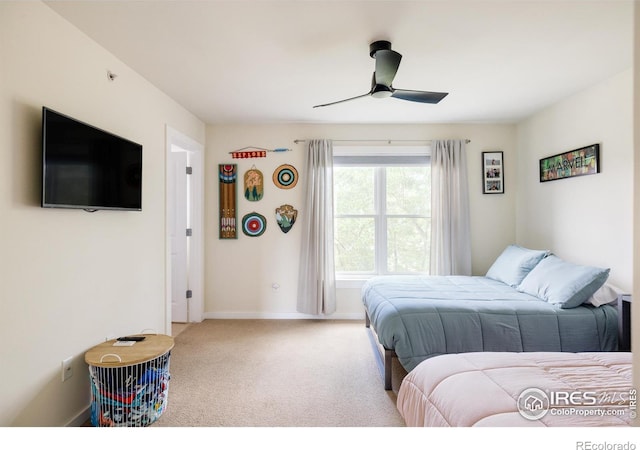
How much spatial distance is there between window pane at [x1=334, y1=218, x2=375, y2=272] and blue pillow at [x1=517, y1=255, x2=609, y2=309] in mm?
1780

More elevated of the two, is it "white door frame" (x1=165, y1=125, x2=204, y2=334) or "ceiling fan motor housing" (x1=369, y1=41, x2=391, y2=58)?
"ceiling fan motor housing" (x1=369, y1=41, x2=391, y2=58)

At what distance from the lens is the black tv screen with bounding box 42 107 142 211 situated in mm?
1708

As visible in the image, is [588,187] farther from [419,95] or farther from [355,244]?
[355,244]

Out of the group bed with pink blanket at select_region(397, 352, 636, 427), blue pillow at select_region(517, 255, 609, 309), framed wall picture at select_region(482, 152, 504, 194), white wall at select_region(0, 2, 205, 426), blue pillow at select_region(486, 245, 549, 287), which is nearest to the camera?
bed with pink blanket at select_region(397, 352, 636, 427)

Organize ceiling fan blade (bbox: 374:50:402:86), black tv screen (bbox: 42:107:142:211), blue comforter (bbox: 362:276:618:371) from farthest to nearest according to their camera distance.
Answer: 1. blue comforter (bbox: 362:276:618:371)
2. ceiling fan blade (bbox: 374:50:402:86)
3. black tv screen (bbox: 42:107:142:211)

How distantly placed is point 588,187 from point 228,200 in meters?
3.83

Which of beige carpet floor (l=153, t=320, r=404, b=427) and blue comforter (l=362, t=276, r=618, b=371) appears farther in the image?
blue comforter (l=362, t=276, r=618, b=371)

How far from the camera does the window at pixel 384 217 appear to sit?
4180mm

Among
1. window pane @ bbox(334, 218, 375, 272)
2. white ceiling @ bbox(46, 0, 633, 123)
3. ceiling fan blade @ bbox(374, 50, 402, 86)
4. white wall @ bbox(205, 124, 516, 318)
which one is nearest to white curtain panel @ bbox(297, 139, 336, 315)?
white wall @ bbox(205, 124, 516, 318)

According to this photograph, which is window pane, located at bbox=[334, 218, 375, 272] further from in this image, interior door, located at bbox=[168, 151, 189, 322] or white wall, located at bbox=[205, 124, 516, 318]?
interior door, located at bbox=[168, 151, 189, 322]

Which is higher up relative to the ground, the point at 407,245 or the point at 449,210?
the point at 449,210

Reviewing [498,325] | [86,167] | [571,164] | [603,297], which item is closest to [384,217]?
[571,164]

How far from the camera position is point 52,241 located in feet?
5.97

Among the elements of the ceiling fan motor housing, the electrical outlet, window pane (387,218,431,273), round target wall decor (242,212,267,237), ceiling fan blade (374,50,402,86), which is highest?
the ceiling fan motor housing
